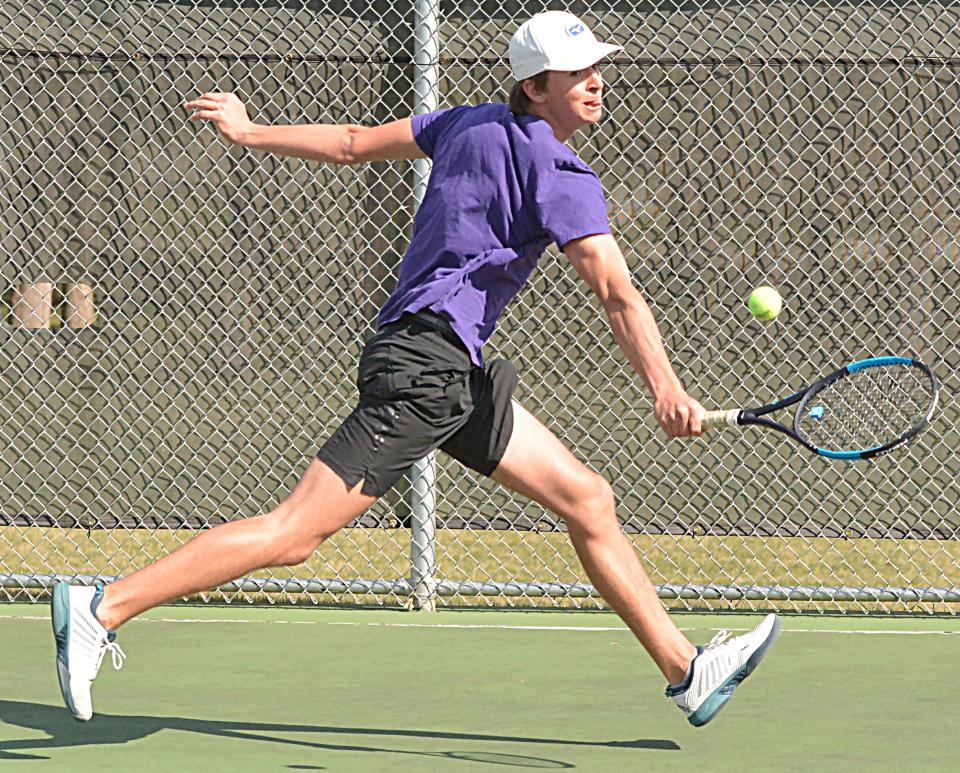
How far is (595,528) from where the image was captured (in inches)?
183

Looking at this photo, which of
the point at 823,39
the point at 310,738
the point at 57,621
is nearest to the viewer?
the point at 57,621

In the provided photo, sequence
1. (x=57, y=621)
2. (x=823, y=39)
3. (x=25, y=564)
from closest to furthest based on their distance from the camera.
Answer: (x=57, y=621) < (x=823, y=39) < (x=25, y=564)

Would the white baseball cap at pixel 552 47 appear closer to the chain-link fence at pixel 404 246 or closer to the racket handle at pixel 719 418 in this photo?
the racket handle at pixel 719 418

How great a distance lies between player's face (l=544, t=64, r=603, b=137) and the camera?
4520 millimetres

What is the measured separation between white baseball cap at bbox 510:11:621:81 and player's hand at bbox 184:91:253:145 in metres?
0.73

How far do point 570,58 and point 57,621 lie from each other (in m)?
1.74

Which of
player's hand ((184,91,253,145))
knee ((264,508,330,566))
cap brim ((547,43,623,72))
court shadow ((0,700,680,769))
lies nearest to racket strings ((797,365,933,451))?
court shadow ((0,700,680,769))

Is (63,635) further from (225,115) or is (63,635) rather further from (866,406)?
(866,406)

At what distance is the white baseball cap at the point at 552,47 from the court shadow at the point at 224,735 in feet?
5.22

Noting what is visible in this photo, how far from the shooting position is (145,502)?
7566 millimetres

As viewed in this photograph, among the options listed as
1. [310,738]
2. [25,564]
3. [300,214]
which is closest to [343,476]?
[310,738]

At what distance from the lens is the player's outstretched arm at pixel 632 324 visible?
426cm

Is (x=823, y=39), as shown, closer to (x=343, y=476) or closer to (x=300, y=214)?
(x=300, y=214)

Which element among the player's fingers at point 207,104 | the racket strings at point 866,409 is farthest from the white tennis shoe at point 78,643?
the racket strings at point 866,409
